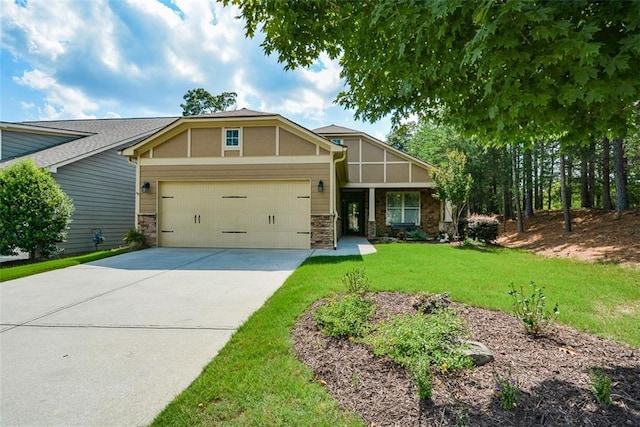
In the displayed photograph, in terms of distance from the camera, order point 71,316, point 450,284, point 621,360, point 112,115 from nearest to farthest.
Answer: point 621,360 < point 71,316 < point 450,284 < point 112,115

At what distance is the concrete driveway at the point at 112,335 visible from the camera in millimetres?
2242

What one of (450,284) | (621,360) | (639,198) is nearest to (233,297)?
(450,284)

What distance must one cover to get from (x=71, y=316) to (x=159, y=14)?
7.09 meters

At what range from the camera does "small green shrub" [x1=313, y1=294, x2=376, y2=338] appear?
3.16 metres

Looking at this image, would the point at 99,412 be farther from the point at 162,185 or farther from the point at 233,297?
the point at 162,185

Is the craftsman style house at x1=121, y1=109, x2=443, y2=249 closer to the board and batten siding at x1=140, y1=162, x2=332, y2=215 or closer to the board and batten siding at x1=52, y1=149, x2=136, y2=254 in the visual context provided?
the board and batten siding at x1=140, y1=162, x2=332, y2=215

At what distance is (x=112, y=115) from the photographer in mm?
18516

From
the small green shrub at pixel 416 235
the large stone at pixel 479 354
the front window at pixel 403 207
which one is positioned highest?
the front window at pixel 403 207

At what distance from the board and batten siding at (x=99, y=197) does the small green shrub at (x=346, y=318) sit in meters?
11.0

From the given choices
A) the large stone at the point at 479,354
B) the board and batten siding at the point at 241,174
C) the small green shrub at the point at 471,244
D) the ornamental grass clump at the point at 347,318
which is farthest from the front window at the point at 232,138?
the large stone at the point at 479,354

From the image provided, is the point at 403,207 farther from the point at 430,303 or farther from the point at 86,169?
the point at 86,169

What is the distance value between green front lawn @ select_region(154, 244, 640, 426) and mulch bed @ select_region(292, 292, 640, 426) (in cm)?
20

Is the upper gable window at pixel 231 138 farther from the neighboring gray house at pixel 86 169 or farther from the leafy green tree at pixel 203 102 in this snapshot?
the leafy green tree at pixel 203 102

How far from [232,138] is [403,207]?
31.6 ft
